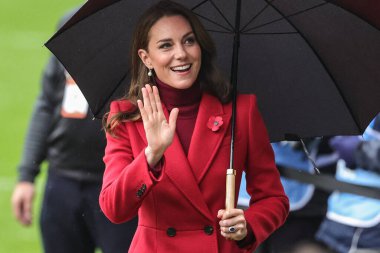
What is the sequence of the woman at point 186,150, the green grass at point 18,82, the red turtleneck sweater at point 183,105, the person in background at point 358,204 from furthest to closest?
the green grass at point 18,82 < the person in background at point 358,204 < the red turtleneck sweater at point 183,105 < the woman at point 186,150

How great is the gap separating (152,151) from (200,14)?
73 cm

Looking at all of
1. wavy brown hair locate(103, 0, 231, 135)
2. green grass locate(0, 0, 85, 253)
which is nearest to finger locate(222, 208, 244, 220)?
wavy brown hair locate(103, 0, 231, 135)

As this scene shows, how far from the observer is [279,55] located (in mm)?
4902

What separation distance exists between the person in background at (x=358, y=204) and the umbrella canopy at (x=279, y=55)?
1.30 m

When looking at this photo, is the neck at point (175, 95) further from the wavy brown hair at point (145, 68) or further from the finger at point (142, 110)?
the finger at point (142, 110)

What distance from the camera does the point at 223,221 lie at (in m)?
4.29

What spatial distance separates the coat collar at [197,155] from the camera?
14.6 feet

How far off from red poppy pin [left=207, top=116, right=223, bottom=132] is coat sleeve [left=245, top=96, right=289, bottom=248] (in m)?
0.11

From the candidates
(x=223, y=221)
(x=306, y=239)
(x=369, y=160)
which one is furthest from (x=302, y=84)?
(x=306, y=239)

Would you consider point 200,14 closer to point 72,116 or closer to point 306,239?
point 72,116

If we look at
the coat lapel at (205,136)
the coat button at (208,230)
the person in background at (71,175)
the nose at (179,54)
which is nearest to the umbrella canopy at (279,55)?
the coat lapel at (205,136)

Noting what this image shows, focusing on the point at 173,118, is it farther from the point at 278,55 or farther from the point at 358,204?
the point at 358,204

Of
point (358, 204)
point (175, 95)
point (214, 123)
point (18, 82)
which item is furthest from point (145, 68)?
point (18, 82)

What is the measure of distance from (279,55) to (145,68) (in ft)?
1.88
